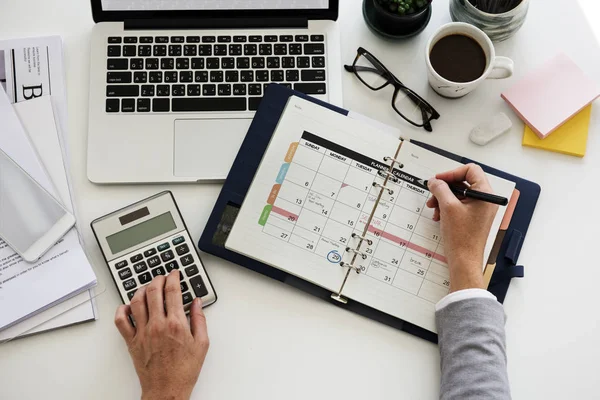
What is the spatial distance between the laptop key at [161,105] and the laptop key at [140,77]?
0.04 metres

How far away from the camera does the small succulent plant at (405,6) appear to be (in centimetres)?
93

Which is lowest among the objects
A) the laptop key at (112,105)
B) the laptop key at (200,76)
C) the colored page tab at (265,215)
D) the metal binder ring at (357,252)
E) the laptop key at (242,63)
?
the metal binder ring at (357,252)

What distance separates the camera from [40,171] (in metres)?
0.91

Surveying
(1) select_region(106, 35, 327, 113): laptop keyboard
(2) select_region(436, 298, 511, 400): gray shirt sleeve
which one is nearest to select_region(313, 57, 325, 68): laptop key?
(1) select_region(106, 35, 327, 113): laptop keyboard

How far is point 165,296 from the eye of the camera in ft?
2.81

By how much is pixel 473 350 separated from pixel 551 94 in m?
0.43

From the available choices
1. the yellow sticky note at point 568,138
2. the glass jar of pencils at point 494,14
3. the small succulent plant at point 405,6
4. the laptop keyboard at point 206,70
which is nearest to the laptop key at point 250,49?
the laptop keyboard at point 206,70

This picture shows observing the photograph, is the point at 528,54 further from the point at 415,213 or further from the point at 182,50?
the point at 182,50

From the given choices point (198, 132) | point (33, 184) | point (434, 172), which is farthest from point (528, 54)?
point (33, 184)

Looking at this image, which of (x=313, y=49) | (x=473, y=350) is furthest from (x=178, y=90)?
(x=473, y=350)

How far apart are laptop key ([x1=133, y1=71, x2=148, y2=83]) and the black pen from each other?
0.51 meters

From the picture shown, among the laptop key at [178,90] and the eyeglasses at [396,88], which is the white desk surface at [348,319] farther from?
the laptop key at [178,90]

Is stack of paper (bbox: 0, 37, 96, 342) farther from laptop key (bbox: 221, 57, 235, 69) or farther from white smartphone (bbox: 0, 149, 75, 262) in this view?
laptop key (bbox: 221, 57, 235, 69)

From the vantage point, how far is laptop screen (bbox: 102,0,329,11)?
0.95 metres
